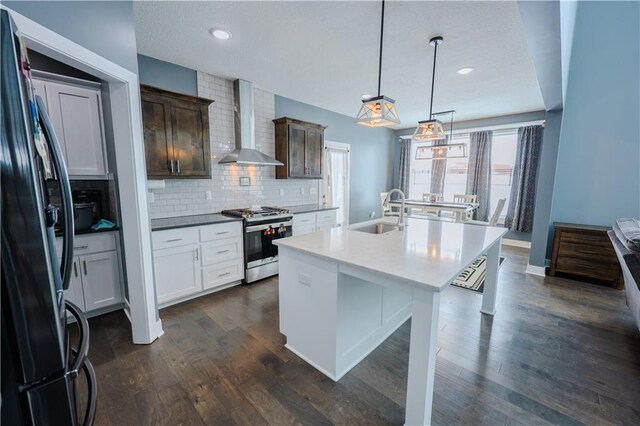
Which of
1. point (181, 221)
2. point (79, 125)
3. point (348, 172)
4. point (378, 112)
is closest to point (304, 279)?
point (378, 112)

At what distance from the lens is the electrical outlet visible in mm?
1875

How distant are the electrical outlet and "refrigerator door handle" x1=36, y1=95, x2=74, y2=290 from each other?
4.14 ft

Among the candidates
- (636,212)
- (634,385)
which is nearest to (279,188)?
(634,385)

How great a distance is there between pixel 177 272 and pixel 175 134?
5.03ft

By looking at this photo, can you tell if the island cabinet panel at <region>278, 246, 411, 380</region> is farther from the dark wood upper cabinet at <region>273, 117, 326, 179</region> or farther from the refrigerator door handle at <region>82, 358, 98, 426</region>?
the dark wood upper cabinet at <region>273, 117, 326, 179</region>

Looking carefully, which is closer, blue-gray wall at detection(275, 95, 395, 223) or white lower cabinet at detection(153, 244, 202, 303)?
white lower cabinet at detection(153, 244, 202, 303)

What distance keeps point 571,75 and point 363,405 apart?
16.2ft

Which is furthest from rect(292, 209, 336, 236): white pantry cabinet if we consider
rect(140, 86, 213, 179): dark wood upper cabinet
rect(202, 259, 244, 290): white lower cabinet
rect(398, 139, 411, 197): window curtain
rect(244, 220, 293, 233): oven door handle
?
rect(398, 139, 411, 197): window curtain

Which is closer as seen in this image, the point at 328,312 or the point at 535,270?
the point at 328,312

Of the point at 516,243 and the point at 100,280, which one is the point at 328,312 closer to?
the point at 100,280

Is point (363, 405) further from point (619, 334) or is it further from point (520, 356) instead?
point (619, 334)

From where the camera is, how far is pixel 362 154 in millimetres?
6297

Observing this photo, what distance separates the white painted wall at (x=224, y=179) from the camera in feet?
10.9

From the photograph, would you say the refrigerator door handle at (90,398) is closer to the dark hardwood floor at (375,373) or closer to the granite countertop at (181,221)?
the dark hardwood floor at (375,373)
